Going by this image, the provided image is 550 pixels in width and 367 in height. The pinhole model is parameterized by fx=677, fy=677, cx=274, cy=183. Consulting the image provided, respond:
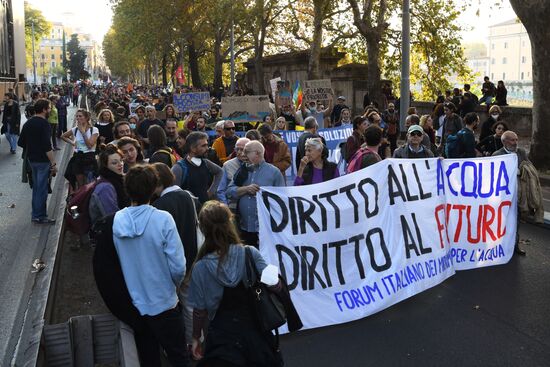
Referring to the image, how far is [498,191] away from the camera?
7.91m

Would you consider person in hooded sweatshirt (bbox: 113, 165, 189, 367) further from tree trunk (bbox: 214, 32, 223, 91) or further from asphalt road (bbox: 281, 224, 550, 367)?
tree trunk (bbox: 214, 32, 223, 91)

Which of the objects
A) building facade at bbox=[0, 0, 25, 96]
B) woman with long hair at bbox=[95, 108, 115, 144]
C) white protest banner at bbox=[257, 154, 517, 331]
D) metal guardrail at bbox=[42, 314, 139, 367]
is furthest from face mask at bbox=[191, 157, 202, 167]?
building facade at bbox=[0, 0, 25, 96]

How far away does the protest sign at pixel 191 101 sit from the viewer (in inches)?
708

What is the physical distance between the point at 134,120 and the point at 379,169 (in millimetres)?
9075

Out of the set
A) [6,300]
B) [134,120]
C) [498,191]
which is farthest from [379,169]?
[134,120]

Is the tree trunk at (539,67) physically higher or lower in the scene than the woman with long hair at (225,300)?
higher

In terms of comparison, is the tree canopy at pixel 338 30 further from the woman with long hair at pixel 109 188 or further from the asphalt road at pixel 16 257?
the woman with long hair at pixel 109 188

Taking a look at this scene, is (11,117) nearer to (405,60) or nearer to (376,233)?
(405,60)

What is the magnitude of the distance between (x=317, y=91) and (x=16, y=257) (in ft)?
31.9

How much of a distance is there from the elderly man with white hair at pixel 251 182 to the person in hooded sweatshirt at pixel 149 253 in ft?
7.30

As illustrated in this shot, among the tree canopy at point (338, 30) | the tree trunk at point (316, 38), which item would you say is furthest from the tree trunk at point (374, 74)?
the tree trunk at point (316, 38)

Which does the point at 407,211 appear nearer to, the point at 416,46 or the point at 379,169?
the point at 379,169

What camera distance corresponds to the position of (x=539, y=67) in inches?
617

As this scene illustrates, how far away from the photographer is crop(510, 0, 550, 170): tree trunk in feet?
49.6
